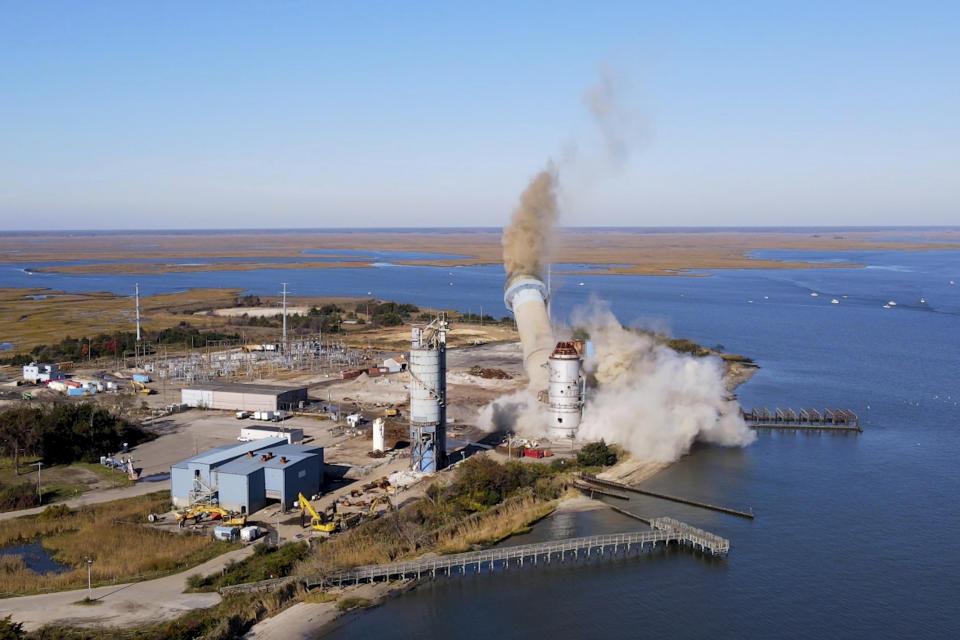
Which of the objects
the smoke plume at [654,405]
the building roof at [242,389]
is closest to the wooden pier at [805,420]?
the smoke plume at [654,405]

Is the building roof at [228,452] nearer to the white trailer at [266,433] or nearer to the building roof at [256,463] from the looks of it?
the building roof at [256,463]

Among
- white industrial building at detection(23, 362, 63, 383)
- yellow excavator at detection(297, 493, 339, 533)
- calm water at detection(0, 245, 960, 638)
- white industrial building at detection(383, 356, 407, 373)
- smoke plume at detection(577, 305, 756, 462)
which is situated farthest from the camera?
white industrial building at detection(383, 356, 407, 373)

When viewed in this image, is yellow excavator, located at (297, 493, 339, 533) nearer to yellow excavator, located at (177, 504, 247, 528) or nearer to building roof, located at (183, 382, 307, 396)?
yellow excavator, located at (177, 504, 247, 528)

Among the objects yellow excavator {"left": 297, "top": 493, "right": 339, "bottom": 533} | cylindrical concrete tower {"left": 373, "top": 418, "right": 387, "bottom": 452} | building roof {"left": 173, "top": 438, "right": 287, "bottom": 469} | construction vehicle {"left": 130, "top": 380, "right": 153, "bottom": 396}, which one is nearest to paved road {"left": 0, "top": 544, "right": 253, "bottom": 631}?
yellow excavator {"left": 297, "top": 493, "right": 339, "bottom": 533}

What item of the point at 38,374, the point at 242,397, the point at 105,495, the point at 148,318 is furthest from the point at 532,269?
the point at 148,318

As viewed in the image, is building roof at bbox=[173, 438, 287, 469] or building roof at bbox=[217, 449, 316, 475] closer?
building roof at bbox=[217, 449, 316, 475]

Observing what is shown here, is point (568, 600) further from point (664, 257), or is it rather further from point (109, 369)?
point (664, 257)
